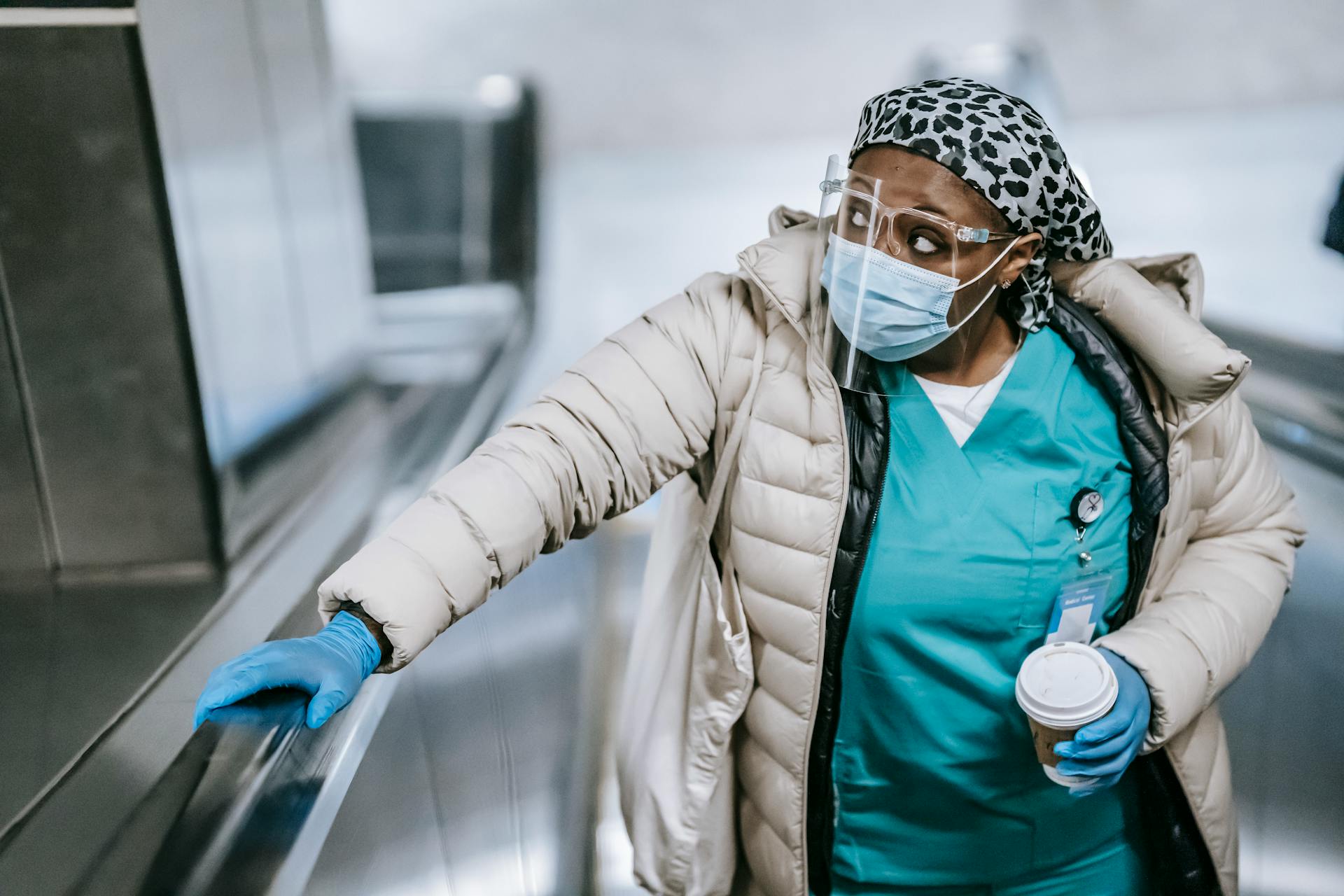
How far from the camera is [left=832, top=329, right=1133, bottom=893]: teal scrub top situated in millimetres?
1347

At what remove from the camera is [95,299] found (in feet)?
5.54

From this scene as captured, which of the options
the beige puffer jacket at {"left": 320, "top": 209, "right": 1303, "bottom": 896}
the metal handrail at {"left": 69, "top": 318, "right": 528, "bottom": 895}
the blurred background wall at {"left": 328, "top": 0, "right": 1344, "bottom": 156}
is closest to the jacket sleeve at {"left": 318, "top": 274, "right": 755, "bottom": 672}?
the beige puffer jacket at {"left": 320, "top": 209, "right": 1303, "bottom": 896}

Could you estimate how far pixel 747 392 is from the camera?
4.50 ft

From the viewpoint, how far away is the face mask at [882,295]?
132 cm

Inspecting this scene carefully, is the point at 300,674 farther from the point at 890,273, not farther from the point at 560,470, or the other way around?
the point at 890,273

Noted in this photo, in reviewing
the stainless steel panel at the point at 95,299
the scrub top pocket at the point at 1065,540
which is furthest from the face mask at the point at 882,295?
the stainless steel panel at the point at 95,299

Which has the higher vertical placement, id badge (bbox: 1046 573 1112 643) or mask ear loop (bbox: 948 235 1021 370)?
mask ear loop (bbox: 948 235 1021 370)

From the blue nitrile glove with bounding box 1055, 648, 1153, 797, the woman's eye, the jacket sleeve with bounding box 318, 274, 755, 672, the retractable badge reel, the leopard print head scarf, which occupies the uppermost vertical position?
the leopard print head scarf

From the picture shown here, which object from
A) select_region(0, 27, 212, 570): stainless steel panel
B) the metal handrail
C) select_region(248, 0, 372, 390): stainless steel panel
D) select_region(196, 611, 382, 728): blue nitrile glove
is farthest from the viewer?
select_region(248, 0, 372, 390): stainless steel panel

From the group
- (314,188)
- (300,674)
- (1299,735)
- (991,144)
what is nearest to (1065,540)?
(991,144)

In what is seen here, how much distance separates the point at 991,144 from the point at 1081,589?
61cm

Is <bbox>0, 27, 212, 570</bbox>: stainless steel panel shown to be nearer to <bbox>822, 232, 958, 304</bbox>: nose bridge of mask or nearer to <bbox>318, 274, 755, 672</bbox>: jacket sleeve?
<bbox>318, 274, 755, 672</bbox>: jacket sleeve

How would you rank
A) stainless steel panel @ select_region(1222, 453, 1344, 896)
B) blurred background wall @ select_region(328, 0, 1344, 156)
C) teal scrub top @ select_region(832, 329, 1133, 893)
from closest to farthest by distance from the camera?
teal scrub top @ select_region(832, 329, 1133, 893)
stainless steel panel @ select_region(1222, 453, 1344, 896)
blurred background wall @ select_region(328, 0, 1344, 156)

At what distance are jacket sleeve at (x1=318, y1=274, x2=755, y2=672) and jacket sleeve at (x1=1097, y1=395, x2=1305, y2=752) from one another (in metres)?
0.67
